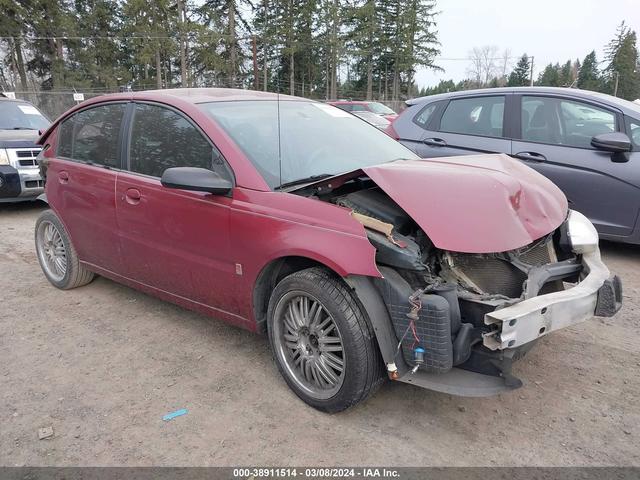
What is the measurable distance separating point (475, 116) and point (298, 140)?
10.6 feet

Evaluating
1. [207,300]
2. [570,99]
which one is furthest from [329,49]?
[207,300]

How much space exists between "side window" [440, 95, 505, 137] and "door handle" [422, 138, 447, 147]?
0.16 m

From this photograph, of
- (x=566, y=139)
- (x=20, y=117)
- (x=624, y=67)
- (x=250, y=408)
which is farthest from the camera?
(x=624, y=67)

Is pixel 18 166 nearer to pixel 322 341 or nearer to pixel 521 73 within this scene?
pixel 322 341

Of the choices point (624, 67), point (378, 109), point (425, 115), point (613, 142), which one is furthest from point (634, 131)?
point (624, 67)

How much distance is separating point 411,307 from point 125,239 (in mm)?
2310

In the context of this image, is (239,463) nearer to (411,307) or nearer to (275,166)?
(411,307)

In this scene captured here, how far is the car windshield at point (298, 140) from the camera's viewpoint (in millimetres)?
2994

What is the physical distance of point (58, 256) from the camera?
14.9ft

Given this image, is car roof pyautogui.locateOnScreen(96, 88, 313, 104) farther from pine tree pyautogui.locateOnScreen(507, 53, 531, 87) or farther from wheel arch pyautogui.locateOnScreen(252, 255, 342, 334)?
pine tree pyautogui.locateOnScreen(507, 53, 531, 87)

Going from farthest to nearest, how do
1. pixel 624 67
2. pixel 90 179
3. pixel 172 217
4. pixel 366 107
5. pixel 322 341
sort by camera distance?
1. pixel 624 67
2. pixel 366 107
3. pixel 90 179
4. pixel 172 217
5. pixel 322 341

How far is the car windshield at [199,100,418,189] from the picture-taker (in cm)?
299

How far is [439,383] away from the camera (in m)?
2.34

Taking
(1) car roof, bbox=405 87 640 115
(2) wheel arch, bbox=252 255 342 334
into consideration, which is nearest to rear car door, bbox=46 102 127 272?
(2) wheel arch, bbox=252 255 342 334
